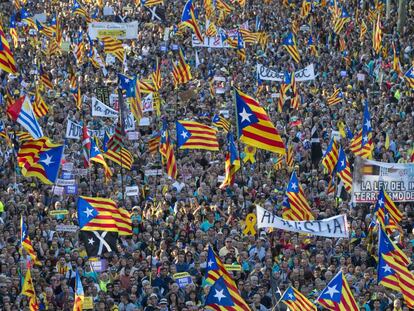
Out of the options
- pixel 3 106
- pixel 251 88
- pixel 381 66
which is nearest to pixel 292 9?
pixel 381 66

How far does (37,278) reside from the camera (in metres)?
21.9

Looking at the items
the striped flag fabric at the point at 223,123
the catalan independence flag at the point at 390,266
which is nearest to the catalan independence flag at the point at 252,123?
the catalan independence flag at the point at 390,266

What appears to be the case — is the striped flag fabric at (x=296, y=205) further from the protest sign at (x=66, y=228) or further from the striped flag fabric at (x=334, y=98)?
the striped flag fabric at (x=334, y=98)

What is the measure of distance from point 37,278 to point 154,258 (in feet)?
6.59

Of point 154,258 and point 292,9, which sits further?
point 292,9

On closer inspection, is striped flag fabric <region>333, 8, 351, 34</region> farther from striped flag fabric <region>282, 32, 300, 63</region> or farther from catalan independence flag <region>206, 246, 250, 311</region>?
catalan independence flag <region>206, 246, 250, 311</region>

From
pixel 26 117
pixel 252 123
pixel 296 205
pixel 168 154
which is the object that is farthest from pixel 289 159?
pixel 252 123

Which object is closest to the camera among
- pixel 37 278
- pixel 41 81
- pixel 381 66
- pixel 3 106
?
pixel 37 278

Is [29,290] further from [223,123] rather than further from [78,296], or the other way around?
[223,123]

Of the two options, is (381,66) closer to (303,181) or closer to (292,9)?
(292,9)

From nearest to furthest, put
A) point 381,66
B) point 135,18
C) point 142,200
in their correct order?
Result: 1. point 142,200
2. point 381,66
3. point 135,18

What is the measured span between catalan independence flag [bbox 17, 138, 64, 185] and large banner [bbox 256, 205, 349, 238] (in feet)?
13.6

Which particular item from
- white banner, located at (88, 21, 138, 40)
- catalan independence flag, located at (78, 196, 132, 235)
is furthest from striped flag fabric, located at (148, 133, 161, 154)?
white banner, located at (88, 21, 138, 40)

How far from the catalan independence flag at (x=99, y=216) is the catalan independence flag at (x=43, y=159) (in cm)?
186
